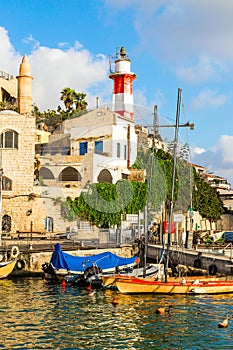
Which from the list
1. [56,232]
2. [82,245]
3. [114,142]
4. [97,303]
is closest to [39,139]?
[114,142]

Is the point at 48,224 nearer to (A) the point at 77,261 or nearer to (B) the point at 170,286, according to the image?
(A) the point at 77,261

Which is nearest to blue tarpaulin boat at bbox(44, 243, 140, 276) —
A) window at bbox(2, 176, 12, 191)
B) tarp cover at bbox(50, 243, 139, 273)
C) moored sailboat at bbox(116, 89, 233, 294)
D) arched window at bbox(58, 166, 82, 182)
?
tarp cover at bbox(50, 243, 139, 273)

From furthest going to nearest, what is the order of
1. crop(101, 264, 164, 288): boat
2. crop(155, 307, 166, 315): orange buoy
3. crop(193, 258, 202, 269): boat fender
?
crop(193, 258, 202, 269): boat fender → crop(101, 264, 164, 288): boat → crop(155, 307, 166, 315): orange buoy

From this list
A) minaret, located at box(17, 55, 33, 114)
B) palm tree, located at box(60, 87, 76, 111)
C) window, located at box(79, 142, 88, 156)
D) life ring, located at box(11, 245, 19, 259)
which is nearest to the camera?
life ring, located at box(11, 245, 19, 259)

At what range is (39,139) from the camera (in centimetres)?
5950

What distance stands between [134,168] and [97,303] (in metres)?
32.7

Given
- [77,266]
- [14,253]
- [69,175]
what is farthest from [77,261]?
[69,175]

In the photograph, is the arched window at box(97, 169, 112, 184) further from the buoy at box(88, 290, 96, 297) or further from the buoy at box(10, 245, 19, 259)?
the buoy at box(88, 290, 96, 297)

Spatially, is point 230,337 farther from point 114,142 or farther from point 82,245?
point 114,142

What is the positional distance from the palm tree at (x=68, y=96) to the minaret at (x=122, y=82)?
5313mm

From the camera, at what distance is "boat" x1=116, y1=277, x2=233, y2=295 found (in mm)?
27672

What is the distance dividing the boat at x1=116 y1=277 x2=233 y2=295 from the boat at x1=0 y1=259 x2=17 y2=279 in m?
7.39

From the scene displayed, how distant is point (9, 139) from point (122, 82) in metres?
23.4

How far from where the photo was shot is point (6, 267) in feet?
104
